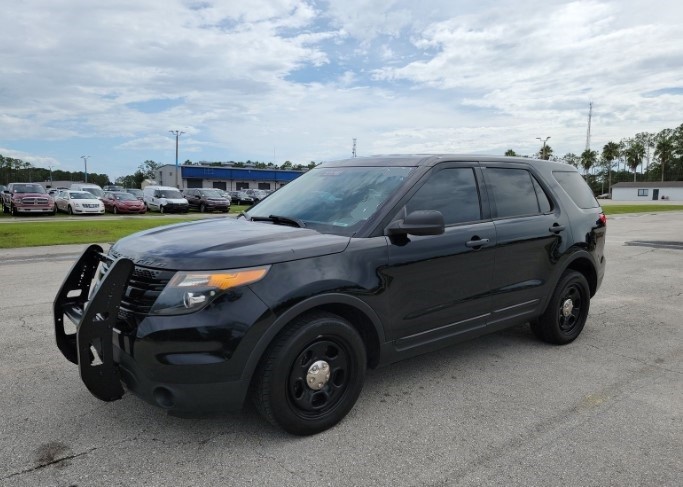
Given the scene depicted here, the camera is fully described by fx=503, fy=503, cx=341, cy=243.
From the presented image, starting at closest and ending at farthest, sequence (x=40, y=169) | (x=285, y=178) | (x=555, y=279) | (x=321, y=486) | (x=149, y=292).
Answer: (x=321, y=486), (x=149, y=292), (x=555, y=279), (x=285, y=178), (x=40, y=169)

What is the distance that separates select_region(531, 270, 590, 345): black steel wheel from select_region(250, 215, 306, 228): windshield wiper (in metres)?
2.53

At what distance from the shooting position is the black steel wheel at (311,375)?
2846 mm

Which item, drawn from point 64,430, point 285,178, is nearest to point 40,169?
point 285,178

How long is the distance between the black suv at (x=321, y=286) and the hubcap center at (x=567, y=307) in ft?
0.70

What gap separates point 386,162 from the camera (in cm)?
401

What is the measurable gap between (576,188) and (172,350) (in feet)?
14.1

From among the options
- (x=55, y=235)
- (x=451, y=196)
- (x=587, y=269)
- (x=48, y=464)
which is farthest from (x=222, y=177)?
(x=48, y=464)

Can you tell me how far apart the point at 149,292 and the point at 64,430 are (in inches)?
44.8

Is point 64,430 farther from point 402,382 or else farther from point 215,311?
point 402,382

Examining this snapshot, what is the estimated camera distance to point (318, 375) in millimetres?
3053

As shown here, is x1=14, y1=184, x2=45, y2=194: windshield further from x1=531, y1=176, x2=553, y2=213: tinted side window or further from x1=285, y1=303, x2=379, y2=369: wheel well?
x1=285, y1=303, x2=379, y2=369: wheel well

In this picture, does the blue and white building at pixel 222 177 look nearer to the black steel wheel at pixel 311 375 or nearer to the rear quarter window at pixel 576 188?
the rear quarter window at pixel 576 188

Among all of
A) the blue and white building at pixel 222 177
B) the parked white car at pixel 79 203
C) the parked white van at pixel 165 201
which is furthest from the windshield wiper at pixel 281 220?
the blue and white building at pixel 222 177

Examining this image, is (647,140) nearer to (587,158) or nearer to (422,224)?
(587,158)
